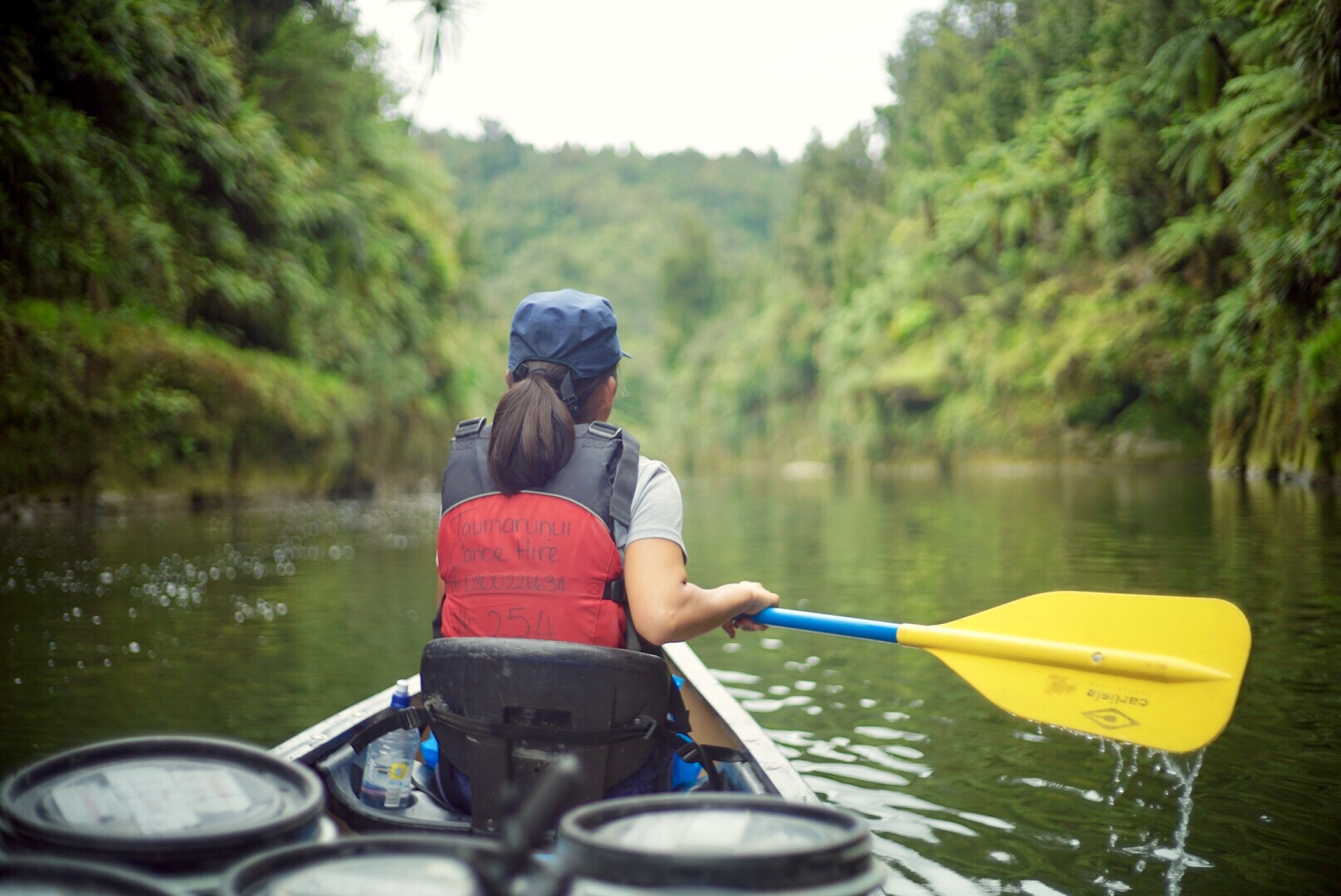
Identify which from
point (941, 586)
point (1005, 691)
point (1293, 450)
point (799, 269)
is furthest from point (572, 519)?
point (799, 269)

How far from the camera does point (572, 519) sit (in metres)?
2.08

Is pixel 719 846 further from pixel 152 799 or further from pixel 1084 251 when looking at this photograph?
pixel 1084 251

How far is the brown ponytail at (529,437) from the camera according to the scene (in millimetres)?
2082

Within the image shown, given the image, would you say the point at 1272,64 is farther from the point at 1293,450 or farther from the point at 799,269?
the point at 799,269

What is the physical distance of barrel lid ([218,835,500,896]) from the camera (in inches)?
44.4

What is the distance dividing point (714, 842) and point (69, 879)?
719mm

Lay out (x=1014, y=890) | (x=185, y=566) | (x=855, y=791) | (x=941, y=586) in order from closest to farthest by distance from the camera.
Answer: (x=1014, y=890) → (x=855, y=791) → (x=941, y=586) → (x=185, y=566)

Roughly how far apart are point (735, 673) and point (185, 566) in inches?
229

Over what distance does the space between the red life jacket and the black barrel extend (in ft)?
2.50

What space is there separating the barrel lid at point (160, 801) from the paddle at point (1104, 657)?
1430 mm

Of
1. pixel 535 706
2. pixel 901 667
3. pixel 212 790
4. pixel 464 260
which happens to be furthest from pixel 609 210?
pixel 212 790

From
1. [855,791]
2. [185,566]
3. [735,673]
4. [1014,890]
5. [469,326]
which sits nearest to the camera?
[1014,890]

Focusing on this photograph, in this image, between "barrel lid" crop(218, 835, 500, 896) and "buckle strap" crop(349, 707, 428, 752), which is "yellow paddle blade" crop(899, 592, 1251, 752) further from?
"barrel lid" crop(218, 835, 500, 896)

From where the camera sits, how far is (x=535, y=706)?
6.61 ft
